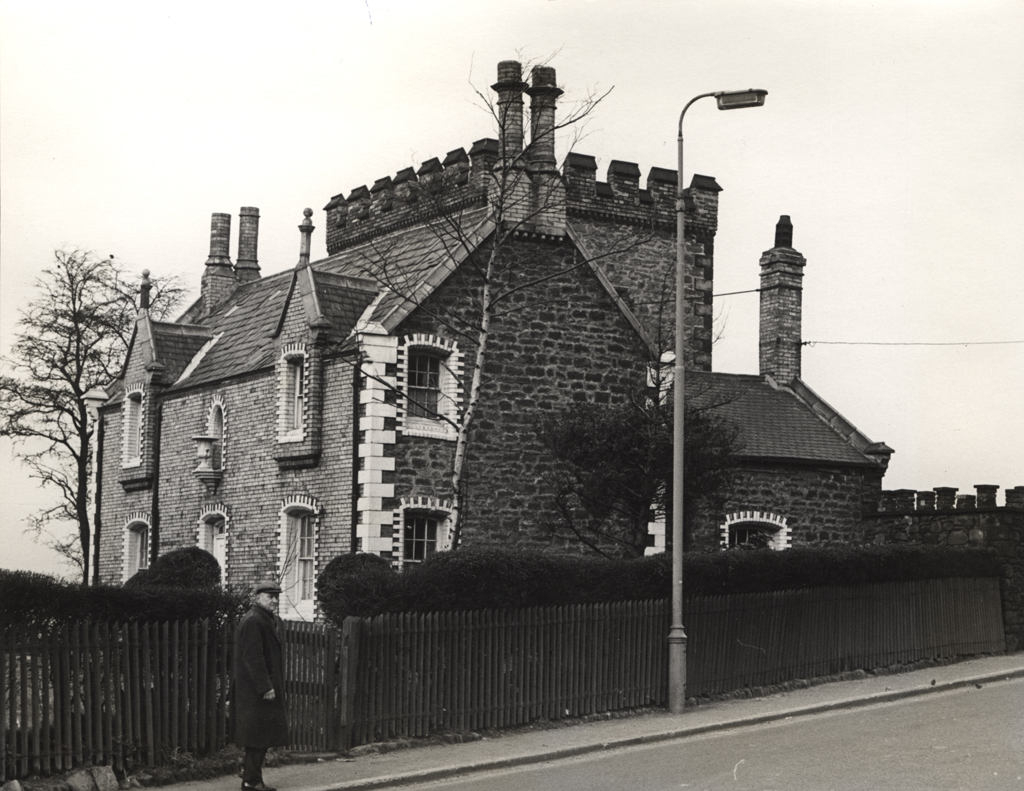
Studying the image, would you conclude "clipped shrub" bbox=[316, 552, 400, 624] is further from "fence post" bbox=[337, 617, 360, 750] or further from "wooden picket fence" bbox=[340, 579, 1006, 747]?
"fence post" bbox=[337, 617, 360, 750]

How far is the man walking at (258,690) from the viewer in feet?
47.1

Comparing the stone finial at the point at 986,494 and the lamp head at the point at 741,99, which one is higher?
the lamp head at the point at 741,99

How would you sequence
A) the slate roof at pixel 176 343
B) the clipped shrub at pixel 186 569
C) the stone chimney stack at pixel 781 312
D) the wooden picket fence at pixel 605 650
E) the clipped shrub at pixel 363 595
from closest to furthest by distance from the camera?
1. the wooden picket fence at pixel 605 650
2. the clipped shrub at pixel 363 595
3. the clipped shrub at pixel 186 569
4. the slate roof at pixel 176 343
5. the stone chimney stack at pixel 781 312

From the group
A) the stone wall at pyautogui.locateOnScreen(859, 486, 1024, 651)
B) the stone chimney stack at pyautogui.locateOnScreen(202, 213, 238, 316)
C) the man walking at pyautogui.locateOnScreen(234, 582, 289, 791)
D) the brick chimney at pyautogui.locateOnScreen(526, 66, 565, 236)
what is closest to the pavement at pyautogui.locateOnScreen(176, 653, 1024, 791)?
the man walking at pyautogui.locateOnScreen(234, 582, 289, 791)

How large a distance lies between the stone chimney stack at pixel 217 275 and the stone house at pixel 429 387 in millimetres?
3851

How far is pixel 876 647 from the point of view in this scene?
25375 mm

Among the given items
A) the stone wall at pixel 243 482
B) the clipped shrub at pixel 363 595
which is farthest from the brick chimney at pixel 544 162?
the clipped shrub at pixel 363 595

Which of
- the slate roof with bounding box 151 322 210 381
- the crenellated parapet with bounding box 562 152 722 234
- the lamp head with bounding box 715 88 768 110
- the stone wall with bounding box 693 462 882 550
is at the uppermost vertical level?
the crenellated parapet with bounding box 562 152 722 234

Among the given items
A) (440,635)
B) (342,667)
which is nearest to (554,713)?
(440,635)

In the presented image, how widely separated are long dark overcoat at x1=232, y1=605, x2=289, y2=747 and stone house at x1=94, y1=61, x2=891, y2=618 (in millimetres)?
8873

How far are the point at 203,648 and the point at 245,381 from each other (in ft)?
55.5

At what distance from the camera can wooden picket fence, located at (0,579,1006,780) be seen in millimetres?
14242

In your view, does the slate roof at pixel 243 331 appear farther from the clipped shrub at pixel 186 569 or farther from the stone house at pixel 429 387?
the clipped shrub at pixel 186 569

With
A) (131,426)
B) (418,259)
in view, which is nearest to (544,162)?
(418,259)
